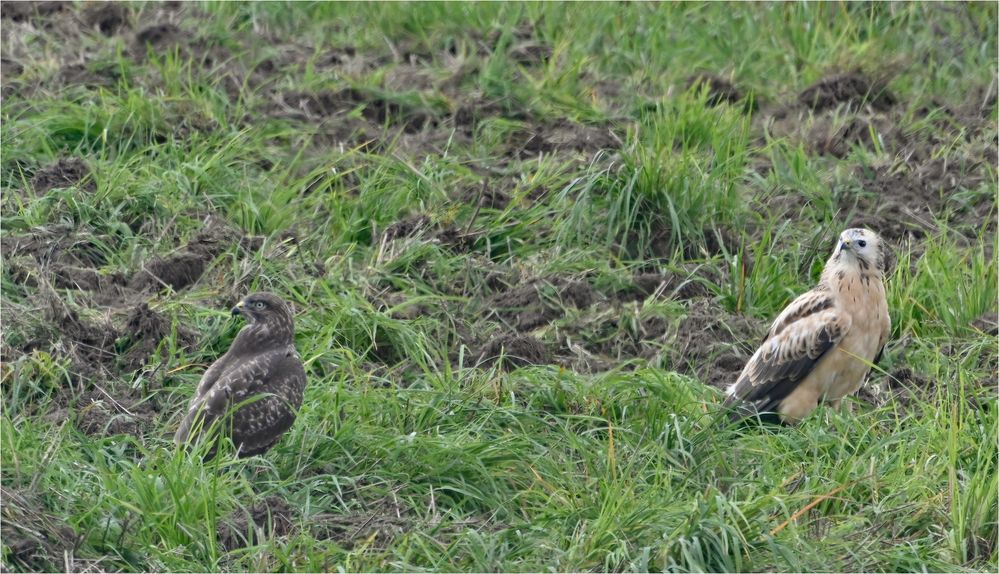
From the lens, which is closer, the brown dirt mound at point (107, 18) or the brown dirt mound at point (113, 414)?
→ the brown dirt mound at point (113, 414)

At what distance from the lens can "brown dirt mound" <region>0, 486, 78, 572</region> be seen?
582 cm

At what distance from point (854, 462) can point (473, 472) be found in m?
1.60

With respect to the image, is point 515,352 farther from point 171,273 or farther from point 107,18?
point 107,18

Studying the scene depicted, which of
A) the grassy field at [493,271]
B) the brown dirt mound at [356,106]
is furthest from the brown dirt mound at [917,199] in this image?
the brown dirt mound at [356,106]

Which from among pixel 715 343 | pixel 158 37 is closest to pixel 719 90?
pixel 715 343

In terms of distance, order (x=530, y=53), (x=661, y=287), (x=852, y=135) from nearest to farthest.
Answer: (x=661, y=287), (x=852, y=135), (x=530, y=53)

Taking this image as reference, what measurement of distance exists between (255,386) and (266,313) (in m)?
0.51

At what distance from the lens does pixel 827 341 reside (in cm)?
766

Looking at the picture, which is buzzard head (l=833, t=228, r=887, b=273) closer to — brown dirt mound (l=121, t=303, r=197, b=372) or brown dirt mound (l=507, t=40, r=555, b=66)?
brown dirt mound (l=121, t=303, r=197, b=372)

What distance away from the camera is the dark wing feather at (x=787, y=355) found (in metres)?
7.62

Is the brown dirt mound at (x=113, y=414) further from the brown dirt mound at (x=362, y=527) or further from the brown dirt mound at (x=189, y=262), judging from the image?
the brown dirt mound at (x=362, y=527)

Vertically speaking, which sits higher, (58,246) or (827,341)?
(827,341)

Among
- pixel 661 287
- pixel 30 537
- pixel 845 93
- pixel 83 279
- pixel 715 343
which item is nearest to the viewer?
pixel 30 537

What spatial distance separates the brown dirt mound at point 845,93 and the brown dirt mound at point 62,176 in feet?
15.8
